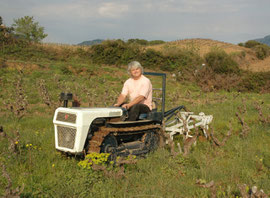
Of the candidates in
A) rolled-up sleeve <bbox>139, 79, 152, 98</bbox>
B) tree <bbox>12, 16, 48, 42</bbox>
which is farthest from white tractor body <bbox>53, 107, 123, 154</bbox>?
tree <bbox>12, 16, 48, 42</bbox>

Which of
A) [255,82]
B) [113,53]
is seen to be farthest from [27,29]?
A: [255,82]

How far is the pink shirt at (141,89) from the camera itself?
19.0ft

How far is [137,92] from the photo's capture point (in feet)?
19.4

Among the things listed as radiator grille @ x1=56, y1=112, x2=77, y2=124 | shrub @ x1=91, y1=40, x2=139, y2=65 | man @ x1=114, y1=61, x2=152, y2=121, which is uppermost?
shrub @ x1=91, y1=40, x2=139, y2=65

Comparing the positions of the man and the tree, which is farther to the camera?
the tree

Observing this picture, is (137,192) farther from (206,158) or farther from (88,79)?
(88,79)

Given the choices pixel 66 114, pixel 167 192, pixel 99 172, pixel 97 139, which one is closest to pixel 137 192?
pixel 167 192

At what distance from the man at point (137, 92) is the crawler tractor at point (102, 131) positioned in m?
0.15

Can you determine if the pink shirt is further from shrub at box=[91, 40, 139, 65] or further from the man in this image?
shrub at box=[91, 40, 139, 65]

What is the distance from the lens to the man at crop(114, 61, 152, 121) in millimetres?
5473

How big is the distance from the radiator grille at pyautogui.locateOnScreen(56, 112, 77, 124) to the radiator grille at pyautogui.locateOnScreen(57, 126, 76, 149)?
0.44 feet

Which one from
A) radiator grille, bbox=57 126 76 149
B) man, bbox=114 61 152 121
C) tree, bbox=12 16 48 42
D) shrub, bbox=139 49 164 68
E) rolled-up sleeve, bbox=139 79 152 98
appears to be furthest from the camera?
tree, bbox=12 16 48 42

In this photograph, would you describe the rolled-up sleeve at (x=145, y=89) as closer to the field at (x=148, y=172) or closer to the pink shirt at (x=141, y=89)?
the pink shirt at (x=141, y=89)

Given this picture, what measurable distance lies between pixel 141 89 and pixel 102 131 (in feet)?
4.56
